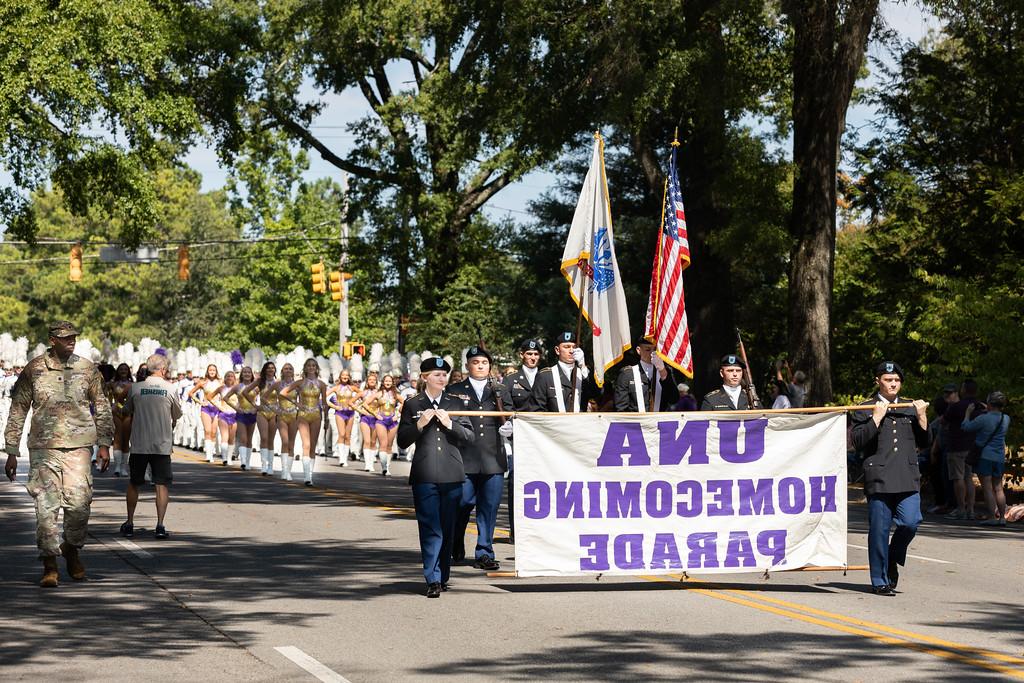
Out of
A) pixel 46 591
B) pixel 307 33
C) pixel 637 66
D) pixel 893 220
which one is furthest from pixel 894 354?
pixel 46 591

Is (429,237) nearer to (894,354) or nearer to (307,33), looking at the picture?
(307,33)

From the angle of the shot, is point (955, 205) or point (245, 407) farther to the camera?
point (955, 205)

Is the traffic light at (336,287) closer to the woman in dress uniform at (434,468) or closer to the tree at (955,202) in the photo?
the tree at (955,202)

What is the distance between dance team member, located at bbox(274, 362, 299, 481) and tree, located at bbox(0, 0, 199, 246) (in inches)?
201

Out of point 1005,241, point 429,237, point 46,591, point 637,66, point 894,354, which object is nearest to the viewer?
point 46,591

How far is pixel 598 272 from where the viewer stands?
Result: 49.9 feet

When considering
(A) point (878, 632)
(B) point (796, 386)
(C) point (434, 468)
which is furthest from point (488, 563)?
(B) point (796, 386)

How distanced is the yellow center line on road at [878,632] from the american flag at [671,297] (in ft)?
14.4

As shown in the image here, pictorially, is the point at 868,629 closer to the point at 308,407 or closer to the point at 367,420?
the point at 308,407

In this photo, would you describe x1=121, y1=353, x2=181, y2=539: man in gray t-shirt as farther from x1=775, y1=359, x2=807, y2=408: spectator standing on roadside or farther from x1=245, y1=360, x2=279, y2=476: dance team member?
x1=775, y1=359, x2=807, y2=408: spectator standing on roadside

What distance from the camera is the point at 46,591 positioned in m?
12.1

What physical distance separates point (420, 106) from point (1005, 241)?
787 inches

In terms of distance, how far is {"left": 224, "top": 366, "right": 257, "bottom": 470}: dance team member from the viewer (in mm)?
27969

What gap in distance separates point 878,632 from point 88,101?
1912cm
